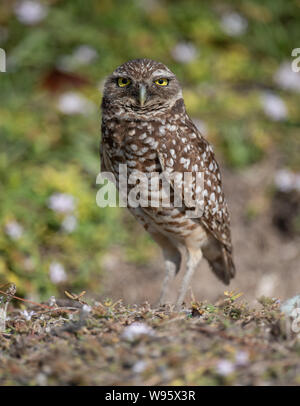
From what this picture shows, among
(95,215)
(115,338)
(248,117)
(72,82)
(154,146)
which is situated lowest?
(115,338)

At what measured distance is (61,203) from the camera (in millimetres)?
5293

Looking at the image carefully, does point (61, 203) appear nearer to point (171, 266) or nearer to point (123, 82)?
point (171, 266)

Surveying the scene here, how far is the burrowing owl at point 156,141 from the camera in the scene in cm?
379

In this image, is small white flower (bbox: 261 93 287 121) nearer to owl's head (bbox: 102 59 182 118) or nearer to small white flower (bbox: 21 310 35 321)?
owl's head (bbox: 102 59 182 118)

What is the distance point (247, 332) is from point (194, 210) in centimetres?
145

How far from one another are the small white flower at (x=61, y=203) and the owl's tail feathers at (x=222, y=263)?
4.42 ft

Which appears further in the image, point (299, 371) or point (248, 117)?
point (248, 117)

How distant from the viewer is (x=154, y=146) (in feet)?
12.4

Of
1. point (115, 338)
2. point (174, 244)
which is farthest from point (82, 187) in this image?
point (115, 338)

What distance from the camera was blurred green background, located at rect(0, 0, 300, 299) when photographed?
528cm

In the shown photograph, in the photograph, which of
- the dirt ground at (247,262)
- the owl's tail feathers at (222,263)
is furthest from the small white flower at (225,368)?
the dirt ground at (247,262)

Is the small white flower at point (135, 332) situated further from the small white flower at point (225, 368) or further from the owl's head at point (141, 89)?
the owl's head at point (141, 89)

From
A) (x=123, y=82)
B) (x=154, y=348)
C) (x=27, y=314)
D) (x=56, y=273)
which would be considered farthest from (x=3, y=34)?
(x=154, y=348)
